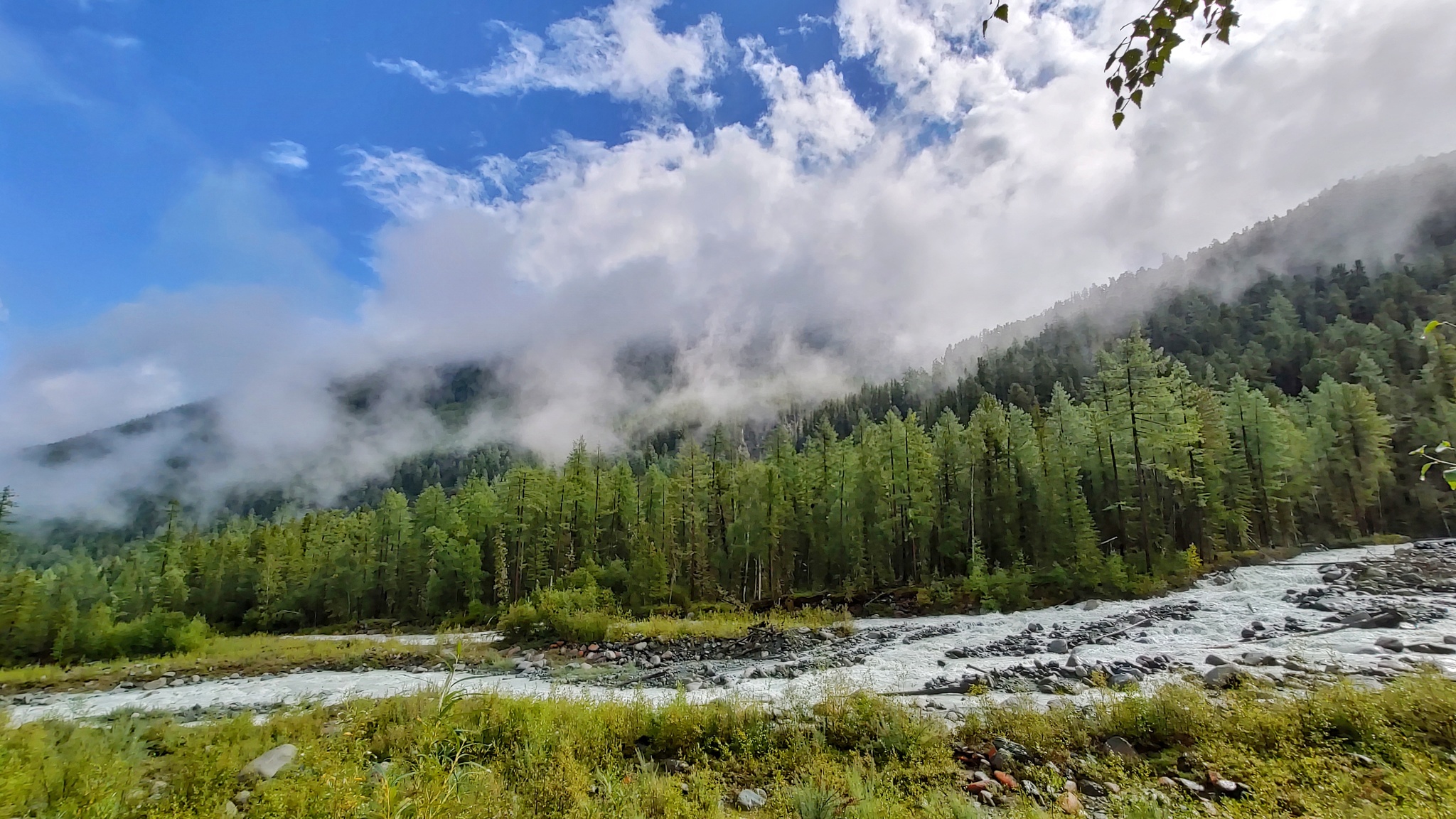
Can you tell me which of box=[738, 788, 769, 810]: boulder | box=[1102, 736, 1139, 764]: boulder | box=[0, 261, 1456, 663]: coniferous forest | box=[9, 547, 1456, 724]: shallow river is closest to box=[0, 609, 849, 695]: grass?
box=[9, 547, 1456, 724]: shallow river

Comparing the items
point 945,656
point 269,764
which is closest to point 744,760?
point 269,764

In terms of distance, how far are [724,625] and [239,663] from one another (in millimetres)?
24984

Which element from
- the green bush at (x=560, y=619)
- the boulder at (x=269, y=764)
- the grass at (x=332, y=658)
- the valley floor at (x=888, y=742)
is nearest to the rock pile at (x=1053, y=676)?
the valley floor at (x=888, y=742)

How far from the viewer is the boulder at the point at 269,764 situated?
27.0 ft

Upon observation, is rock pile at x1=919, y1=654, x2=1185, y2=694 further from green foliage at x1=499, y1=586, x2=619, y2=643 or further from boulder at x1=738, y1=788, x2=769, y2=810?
green foliage at x1=499, y1=586, x2=619, y2=643

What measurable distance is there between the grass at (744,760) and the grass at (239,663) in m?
17.5

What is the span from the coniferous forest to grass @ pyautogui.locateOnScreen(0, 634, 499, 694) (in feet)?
16.8

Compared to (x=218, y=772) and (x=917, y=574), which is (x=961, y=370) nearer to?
(x=917, y=574)

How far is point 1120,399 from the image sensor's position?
3472 centimetres

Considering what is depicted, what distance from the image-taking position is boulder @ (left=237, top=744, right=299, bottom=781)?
822 centimetres

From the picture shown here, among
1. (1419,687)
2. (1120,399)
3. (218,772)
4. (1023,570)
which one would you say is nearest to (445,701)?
(218,772)

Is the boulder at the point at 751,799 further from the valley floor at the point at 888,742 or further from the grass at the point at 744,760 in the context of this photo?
the grass at the point at 744,760

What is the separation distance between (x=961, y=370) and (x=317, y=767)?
20492 cm

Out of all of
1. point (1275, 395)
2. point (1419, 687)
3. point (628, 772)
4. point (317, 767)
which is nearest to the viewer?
point (317, 767)
